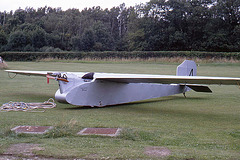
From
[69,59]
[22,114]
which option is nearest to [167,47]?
[69,59]

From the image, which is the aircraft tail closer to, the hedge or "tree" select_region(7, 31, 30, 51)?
the hedge

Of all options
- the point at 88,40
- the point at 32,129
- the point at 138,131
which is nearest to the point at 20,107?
the point at 32,129

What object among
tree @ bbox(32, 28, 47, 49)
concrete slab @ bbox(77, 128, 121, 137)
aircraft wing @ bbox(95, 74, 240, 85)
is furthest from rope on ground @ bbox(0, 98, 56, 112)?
tree @ bbox(32, 28, 47, 49)

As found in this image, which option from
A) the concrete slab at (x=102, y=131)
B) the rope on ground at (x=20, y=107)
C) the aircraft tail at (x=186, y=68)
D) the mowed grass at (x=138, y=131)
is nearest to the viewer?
the mowed grass at (x=138, y=131)

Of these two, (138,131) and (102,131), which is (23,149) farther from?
(138,131)

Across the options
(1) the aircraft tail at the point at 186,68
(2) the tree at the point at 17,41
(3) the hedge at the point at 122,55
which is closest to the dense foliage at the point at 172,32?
(2) the tree at the point at 17,41

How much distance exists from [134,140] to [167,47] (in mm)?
79397

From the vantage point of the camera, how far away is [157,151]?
6043mm

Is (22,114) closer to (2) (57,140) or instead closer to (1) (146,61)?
(2) (57,140)

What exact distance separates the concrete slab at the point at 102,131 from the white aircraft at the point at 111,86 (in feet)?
12.4

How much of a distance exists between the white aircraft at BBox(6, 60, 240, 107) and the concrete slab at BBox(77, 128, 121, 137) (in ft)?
12.4

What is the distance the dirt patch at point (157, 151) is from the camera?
5832 mm

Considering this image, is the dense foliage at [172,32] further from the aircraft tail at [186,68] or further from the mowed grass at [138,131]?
the mowed grass at [138,131]

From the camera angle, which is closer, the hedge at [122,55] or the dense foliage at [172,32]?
the hedge at [122,55]
